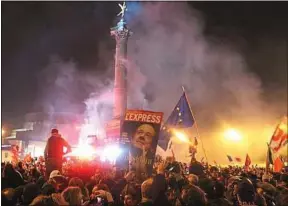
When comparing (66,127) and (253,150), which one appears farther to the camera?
(66,127)

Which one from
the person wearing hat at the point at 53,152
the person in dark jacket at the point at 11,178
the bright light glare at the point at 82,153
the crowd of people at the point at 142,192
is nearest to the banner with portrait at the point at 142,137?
the crowd of people at the point at 142,192

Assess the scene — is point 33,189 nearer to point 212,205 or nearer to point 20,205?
point 20,205

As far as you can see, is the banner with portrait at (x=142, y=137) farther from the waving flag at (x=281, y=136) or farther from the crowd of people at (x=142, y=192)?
the waving flag at (x=281, y=136)

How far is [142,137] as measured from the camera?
29.5 ft

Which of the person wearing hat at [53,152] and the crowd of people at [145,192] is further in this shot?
the person wearing hat at [53,152]

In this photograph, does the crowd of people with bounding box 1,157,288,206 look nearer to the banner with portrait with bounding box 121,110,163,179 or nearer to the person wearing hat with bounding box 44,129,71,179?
the person wearing hat with bounding box 44,129,71,179

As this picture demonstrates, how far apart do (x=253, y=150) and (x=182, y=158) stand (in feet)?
21.0

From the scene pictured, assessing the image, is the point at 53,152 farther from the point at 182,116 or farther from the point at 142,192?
the point at 182,116

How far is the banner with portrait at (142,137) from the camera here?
888 centimetres

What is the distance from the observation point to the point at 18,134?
196 ft

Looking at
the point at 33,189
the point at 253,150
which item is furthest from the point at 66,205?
the point at 253,150

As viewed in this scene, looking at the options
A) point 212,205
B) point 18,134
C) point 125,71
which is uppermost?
point 125,71

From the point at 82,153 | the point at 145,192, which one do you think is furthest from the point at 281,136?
the point at 82,153

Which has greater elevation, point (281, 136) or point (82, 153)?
point (82, 153)
